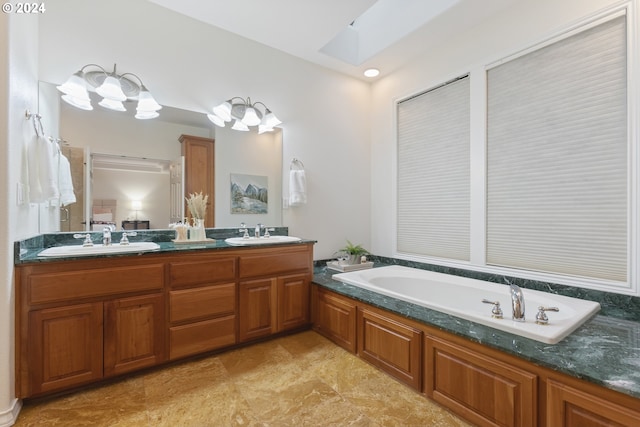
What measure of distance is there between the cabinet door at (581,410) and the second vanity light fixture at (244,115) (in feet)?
9.62

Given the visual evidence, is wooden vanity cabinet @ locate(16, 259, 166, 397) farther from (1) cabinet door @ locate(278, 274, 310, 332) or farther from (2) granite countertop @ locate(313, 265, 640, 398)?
(2) granite countertop @ locate(313, 265, 640, 398)

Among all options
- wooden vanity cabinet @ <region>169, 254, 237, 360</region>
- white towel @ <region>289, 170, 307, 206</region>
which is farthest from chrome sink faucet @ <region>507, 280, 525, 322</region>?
white towel @ <region>289, 170, 307, 206</region>

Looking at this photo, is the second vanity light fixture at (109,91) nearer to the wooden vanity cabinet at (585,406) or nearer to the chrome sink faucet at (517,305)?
the chrome sink faucet at (517,305)

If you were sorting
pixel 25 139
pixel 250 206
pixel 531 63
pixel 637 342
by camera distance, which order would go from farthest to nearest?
1. pixel 250 206
2. pixel 531 63
3. pixel 25 139
4. pixel 637 342

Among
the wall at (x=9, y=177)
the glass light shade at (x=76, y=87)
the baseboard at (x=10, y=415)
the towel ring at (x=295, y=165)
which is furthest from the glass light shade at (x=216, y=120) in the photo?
the baseboard at (x=10, y=415)

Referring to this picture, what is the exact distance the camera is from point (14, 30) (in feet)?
5.32

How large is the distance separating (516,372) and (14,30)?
3.22 m

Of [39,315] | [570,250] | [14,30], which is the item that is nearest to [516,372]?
[570,250]

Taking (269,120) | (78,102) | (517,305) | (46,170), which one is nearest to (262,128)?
(269,120)

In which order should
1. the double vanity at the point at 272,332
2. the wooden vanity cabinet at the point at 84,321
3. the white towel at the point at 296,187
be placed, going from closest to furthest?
the double vanity at the point at 272,332, the wooden vanity cabinet at the point at 84,321, the white towel at the point at 296,187

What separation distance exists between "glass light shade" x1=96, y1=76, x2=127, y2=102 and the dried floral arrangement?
0.96 meters

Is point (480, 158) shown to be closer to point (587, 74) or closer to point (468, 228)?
point (468, 228)

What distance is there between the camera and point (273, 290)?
2.60 m

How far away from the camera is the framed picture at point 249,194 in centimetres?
293
